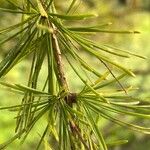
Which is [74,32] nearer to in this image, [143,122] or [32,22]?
[32,22]

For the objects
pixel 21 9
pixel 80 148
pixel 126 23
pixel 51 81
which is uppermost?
pixel 126 23

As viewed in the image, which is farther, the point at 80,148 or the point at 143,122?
the point at 143,122

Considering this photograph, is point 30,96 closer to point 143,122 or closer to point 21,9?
point 21,9

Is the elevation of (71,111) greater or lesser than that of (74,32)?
lesser

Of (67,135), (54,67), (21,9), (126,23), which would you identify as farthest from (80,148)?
(126,23)

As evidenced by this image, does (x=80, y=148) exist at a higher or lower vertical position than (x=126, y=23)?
lower

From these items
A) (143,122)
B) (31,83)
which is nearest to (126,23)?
(143,122)

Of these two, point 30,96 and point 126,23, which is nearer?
point 30,96

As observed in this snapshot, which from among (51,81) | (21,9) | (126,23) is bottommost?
(51,81)
